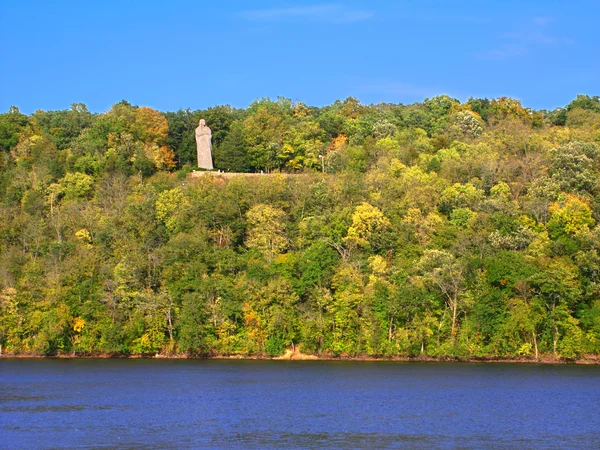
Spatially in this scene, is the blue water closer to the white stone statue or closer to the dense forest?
the dense forest

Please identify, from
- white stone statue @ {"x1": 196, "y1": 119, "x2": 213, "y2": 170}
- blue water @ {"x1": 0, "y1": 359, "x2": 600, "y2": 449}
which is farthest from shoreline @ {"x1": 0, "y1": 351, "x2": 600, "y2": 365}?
white stone statue @ {"x1": 196, "y1": 119, "x2": 213, "y2": 170}

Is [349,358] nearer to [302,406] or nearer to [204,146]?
[302,406]

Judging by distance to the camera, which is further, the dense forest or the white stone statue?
the white stone statue

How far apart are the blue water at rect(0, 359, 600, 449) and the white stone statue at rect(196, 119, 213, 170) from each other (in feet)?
157

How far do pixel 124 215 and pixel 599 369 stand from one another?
181 ft

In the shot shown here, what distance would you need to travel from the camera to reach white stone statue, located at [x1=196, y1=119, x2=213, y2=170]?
116 meters

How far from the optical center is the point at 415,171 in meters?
96.6

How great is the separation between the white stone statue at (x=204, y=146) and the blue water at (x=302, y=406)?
4774cm

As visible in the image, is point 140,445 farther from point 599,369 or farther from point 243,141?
point 243,141

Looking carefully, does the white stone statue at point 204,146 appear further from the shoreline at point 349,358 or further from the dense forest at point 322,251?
the shoreline at point 349,358

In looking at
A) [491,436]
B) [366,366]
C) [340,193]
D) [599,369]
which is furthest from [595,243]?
[491,436]

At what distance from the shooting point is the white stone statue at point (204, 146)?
381 feet

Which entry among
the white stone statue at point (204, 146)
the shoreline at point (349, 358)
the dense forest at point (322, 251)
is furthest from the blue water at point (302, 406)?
the white stone statue at point (204, 146)

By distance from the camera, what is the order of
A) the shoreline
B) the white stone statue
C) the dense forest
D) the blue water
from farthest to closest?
1. the white stone statue
2. the dense forest
3. the shoreline
4. the blue water
